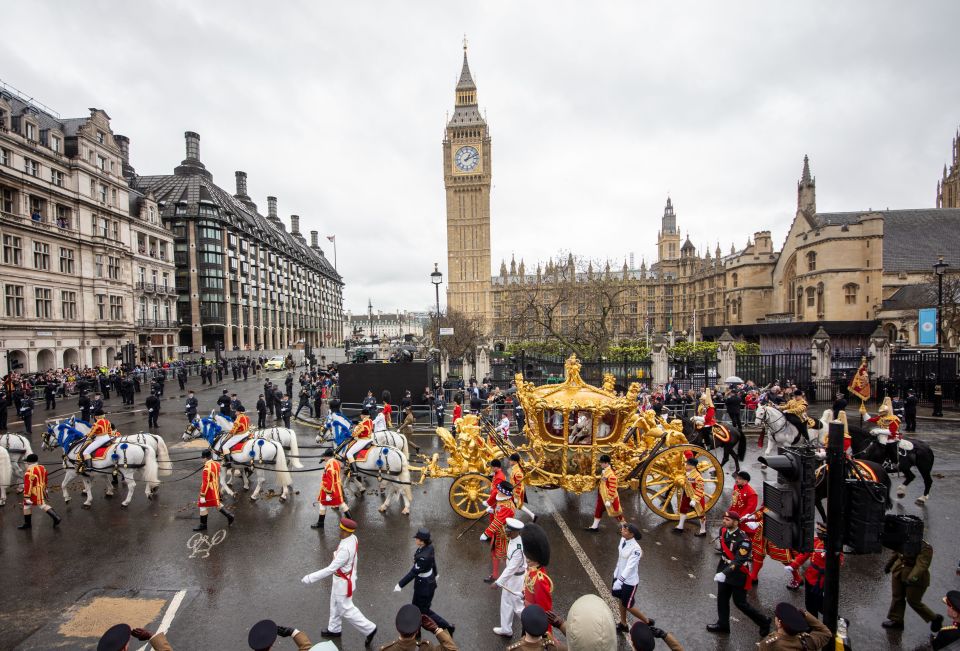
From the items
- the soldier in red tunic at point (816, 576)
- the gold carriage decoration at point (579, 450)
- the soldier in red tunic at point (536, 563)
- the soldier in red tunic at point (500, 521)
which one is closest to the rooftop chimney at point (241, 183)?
the gold carriage decoration at point (579, 450)

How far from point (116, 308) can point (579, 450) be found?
37.7m

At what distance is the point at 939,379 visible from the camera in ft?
54.0

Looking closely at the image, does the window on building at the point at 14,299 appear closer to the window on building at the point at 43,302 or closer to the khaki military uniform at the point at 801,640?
the window on building at the point at 43,302

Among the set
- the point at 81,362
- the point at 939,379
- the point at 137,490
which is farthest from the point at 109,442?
the point at 81,362

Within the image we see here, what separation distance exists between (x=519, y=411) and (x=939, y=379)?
15.6m

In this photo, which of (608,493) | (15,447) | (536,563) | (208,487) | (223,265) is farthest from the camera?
(223,265)

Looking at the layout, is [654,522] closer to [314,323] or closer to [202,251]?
[202,251]

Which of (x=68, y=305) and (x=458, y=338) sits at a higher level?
(x=68, y=305)

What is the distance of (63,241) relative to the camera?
28.6 metres

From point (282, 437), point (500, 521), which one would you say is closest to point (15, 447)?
point (282, 437)

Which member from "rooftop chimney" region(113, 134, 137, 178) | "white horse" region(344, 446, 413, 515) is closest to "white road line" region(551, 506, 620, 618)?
"white horse" region(344, 446, 413, 515)

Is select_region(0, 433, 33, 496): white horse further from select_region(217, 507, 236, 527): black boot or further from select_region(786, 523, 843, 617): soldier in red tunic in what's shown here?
select_region(786, 523, 843, 617): soldier in red tunic

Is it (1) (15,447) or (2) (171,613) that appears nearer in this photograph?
(2) (171,613)

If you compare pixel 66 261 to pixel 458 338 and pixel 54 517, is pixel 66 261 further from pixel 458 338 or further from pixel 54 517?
pixel 54 517
